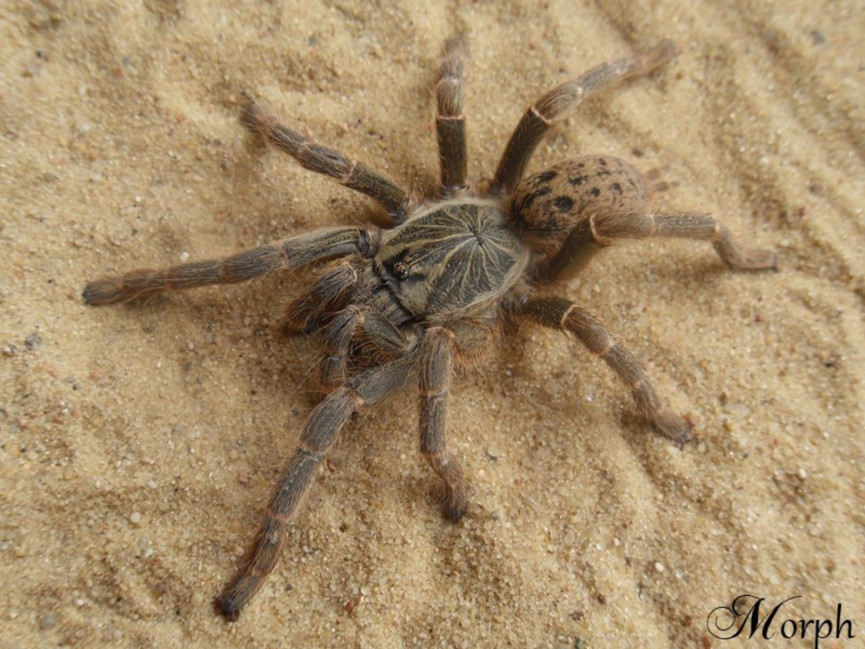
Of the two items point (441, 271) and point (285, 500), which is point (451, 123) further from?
point (285, 500)

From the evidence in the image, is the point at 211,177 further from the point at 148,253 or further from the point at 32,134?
the point at 32,134

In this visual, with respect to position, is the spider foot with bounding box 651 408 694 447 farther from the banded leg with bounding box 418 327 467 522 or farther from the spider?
the banded leg with bounding box 418 327 467 522

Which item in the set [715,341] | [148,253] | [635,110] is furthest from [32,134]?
[715,341]

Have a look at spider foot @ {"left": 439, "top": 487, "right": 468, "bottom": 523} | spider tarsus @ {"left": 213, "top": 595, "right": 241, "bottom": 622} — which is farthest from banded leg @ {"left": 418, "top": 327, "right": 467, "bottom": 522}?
spider tarsus @ {"left": 213, "top": 595, "right": 241, "bottom": 622}

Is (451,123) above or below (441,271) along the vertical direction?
above

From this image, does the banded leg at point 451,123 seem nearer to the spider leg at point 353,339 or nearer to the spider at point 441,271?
the spider at point 441,271

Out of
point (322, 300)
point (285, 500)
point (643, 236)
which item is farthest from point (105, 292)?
point (643, 236)

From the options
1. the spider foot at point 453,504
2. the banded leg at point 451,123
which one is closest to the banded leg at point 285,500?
the spider foot at point 453,504
